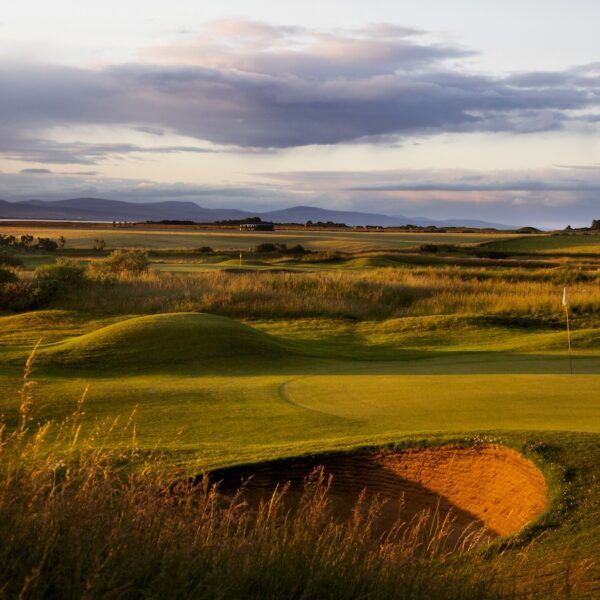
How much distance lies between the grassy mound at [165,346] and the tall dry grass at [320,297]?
430 inches

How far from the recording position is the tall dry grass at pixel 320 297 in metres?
32.8

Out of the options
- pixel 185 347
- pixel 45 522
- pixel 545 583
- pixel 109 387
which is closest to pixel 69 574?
pixel 45 522

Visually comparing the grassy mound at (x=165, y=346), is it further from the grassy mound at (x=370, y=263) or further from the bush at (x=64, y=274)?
the grassy mound at (x=370, y=263)

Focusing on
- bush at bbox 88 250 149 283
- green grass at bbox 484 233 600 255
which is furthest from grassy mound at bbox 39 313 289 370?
green grass at bbox 484 233 600 255

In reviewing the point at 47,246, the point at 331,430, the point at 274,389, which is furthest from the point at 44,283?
the point at 47,246

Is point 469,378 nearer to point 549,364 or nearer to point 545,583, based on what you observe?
point 549,364

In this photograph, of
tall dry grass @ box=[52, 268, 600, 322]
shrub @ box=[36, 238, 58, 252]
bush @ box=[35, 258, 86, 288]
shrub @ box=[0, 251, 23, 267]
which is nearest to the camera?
tall dry grass @ box=[52, 268, 600, 322]

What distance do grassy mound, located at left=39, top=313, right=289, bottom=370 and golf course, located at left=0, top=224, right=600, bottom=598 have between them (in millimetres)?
67

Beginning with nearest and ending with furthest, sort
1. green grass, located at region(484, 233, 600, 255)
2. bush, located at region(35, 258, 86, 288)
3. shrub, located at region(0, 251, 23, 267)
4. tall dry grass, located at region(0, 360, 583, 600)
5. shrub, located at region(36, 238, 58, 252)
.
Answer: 1. tall dry grass, located at region(0, 360, 583, 600)
2. bush, located at region(35, 258, 86, 288)
3. shrub, located at region(0, 251, 23, 267)
4. green grass, located at region(484, 233, 600, 255)
5. shrub, located at region(36, 238, 58, 252)

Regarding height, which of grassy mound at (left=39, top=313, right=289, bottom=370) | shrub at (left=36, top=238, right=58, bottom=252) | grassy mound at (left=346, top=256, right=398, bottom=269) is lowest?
grassy mound at (left=39, top=313, right=289, bottom=370)

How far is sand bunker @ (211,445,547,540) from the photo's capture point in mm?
8203

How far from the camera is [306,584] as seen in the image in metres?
4.34

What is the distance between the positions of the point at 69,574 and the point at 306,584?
47.8 inches

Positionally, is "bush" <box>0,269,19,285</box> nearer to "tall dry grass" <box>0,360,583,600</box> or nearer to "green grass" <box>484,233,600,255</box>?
"tall dry grass" <box>0,360,583,600</box>
